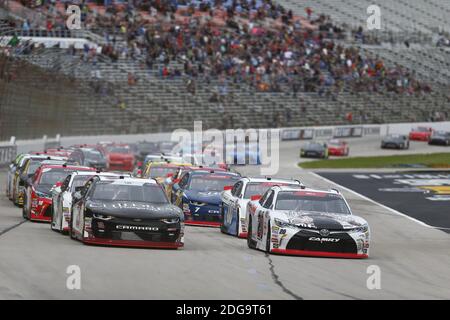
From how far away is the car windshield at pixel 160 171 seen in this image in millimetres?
28109

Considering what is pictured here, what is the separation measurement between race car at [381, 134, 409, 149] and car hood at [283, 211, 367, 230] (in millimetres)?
52581

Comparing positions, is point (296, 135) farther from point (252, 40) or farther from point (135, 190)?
point (135, 190)

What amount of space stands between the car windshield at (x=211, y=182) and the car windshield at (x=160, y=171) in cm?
414

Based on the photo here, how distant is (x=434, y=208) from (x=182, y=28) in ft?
120

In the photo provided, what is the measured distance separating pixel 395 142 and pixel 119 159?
89.2 feet

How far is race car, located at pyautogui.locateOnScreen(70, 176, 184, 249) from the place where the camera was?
16516 mm

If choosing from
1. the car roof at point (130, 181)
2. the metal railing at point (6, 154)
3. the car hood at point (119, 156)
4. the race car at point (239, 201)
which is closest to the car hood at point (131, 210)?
the car roof at point (130, 181)

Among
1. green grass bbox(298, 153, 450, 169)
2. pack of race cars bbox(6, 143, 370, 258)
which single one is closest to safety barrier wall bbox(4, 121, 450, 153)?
green grass bbox(298, 153, 450, 169)

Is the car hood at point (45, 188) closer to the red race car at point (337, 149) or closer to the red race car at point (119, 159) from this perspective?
the red race car at point (119, 159)

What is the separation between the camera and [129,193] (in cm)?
1780

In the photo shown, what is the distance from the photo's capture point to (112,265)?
1383cm

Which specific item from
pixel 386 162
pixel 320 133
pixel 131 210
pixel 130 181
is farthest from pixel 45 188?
pixel 320 133

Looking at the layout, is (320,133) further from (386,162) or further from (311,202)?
(311,202)
